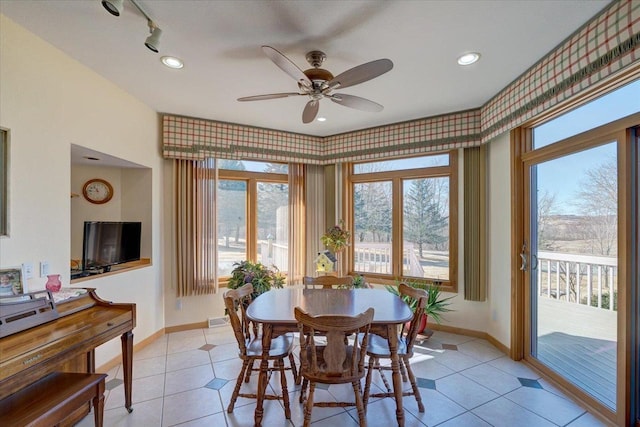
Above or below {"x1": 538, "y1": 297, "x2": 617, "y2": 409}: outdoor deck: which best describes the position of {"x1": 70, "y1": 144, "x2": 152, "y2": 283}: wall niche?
above

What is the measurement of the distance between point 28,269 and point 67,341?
2.52 feet

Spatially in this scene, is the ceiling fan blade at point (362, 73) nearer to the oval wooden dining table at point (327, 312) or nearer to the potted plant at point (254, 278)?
the oval wooden dining table at point (327, 312)

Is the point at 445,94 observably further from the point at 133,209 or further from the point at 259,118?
the point at 133,209

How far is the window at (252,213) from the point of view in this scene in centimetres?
410

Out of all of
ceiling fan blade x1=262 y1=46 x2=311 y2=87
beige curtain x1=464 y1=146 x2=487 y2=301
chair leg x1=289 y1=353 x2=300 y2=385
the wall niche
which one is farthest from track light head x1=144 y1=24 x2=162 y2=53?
beige curtain x1=464 y1=146 x2=487 y2=301

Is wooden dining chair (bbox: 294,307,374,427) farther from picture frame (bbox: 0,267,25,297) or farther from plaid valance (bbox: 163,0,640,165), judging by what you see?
plaid valance (bbox: 163,0,640,165)

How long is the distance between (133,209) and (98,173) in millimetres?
516

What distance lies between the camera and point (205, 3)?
5.72ft

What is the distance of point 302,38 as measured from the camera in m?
2.07

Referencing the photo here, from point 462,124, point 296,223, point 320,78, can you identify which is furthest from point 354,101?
point 296,223

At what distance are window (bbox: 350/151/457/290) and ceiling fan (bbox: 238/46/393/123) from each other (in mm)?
1787

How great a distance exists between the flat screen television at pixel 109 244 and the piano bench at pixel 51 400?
1.21 metres

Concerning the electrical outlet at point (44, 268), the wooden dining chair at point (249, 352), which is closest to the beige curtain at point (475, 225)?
the wooden dining chair at point (249, 352)

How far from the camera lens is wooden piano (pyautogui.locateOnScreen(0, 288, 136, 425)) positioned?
1.41 m
